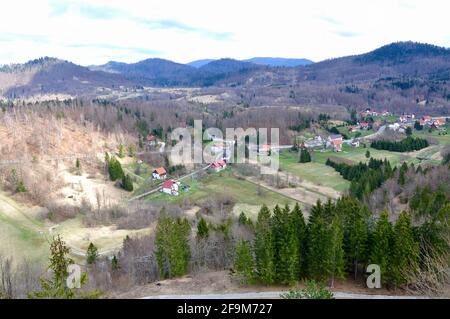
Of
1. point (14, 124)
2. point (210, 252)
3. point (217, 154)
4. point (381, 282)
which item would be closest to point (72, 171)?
point (14, 124)

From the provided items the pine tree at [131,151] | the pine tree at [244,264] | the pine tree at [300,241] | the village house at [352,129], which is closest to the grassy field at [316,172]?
the pine tree at [131,151]

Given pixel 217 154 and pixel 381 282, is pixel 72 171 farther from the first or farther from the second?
pixel 381 282

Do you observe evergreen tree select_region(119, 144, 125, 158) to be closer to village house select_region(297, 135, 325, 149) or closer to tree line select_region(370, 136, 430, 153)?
village house select_region(297, 135, 325, 149)

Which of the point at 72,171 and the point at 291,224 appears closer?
the point at 291,224

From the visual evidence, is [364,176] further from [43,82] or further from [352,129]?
[43,82]

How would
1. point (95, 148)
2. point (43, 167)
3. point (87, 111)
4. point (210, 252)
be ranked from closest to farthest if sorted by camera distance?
point (210, 252), point (43, 167), point (95, 148), point (87, 111)

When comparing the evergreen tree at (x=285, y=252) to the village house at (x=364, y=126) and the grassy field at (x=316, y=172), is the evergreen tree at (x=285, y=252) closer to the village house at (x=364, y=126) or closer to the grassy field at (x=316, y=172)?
the grassy field at (x=316, y=172)

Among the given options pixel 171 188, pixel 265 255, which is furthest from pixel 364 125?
pixel 265 255

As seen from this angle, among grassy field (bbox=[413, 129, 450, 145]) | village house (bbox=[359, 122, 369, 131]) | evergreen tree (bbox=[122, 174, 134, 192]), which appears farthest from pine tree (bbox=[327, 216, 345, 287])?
village house (bbox=[359, 122, 369, 131])
